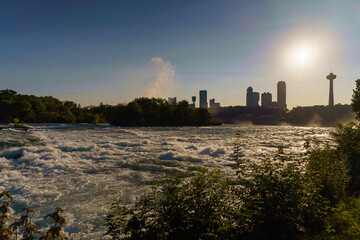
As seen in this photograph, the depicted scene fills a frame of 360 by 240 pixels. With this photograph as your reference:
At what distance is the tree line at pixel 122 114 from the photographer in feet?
296

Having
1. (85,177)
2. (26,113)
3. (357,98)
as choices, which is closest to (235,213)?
(85,177)

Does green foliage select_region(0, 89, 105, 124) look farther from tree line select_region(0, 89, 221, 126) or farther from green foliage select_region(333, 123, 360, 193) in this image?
green foliage select_region(333, 123, 360, 193)

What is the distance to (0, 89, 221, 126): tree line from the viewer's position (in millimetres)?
90250

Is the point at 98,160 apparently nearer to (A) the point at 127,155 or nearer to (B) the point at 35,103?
(A) the point at 127,155

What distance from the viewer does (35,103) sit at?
331ft

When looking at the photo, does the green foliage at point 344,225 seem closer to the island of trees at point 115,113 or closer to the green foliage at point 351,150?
the green foliage at point 351,150

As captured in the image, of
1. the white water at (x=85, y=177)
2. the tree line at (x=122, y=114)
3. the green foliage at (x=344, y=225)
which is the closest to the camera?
the green foliage at (x=344, y=225)

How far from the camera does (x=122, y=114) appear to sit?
95.8 m

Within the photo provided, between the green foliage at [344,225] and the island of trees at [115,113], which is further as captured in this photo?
the island of trees at [115,113]

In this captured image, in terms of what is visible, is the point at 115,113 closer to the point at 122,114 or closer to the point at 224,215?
the point at 122,114

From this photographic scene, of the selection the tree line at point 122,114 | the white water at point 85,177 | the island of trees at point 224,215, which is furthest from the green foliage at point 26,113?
the island of trees at point 224,215

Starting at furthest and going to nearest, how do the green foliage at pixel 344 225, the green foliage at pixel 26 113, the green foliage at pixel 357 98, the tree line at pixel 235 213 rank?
the green foliage at pixel 26 113, the green foliage at pixel 357 98, the green foliage at pixel 344 225, the tree line at pixel 235 213

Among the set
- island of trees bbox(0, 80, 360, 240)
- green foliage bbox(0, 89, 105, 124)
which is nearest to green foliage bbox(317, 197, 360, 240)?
island of trees bbox(0, 80, 360, 240)

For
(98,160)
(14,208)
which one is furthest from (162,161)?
(14,208)
